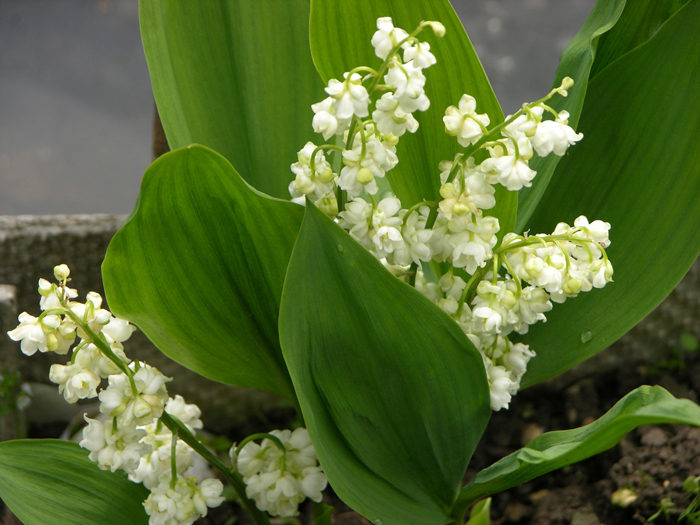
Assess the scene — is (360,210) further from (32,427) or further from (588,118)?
(32,427)

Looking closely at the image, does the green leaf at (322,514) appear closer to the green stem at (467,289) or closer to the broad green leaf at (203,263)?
the broad green leaf at (203,263)

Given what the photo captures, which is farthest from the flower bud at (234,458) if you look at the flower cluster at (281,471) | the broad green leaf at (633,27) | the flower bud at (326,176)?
the broad green leaf at (633,27)

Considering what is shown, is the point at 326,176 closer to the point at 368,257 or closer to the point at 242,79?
the point at 368,257

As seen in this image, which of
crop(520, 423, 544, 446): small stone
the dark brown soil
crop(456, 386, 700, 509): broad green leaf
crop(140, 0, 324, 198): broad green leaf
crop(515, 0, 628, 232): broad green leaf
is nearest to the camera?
crop(456, 386, 700, 509): broad green leaf

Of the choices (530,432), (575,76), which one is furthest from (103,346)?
(530,432)

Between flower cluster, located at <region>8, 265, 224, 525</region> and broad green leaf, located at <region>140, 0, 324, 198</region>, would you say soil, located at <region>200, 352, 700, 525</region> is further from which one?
broad green leaf, located at <region>140, 0, 324, 198</region>

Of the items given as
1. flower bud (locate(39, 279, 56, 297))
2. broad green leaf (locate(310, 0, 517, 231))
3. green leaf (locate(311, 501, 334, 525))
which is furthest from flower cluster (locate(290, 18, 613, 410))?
green leaf (locate(311, 501, 334, 525))

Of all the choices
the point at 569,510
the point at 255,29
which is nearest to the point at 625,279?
the point at 569,510
